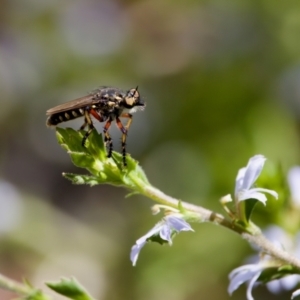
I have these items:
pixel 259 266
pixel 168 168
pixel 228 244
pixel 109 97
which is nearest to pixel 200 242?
pixel 228 244

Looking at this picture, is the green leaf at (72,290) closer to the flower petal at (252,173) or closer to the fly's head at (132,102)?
the flower petal at (252,173)

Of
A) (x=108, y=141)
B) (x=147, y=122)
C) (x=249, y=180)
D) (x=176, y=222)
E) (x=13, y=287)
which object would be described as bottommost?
(x=13, y=287)

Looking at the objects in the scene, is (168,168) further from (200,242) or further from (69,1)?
(69,1)

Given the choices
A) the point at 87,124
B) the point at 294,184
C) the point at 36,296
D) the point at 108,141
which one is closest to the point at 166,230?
the point at 36,296

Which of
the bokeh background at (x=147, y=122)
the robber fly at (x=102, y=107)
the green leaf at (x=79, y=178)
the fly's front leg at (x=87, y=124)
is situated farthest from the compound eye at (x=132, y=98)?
the bokeh background at (x=147, y=122)

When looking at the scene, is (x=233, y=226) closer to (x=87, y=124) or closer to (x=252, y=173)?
(x=252, y=173)
